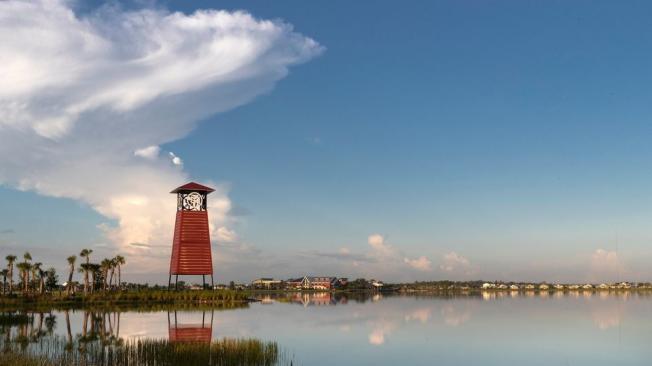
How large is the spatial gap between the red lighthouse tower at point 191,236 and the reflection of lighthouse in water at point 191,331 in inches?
1222

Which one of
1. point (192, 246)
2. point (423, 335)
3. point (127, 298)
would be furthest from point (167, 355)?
point (127, 298)

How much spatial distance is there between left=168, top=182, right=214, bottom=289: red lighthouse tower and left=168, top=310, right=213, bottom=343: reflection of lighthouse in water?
31.0 metres

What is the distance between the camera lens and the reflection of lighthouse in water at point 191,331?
1432 inches

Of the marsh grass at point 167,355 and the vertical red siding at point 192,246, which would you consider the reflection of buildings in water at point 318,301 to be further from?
the marsh grass at point 167,355

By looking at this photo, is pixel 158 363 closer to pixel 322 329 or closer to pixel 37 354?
pixel 37 354

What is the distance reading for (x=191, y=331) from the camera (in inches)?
1652

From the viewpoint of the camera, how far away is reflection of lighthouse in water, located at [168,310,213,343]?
119 feet

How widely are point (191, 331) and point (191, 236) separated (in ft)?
142

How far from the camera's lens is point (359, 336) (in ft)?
140

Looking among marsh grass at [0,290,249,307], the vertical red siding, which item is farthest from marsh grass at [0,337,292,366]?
the vertical red siding

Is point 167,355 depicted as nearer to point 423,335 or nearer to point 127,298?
point 423,335

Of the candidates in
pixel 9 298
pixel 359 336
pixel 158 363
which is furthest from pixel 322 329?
pixel 9 298

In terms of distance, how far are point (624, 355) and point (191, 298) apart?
6271cm

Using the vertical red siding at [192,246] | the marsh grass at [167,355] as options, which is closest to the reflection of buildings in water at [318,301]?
the vertical red siding at [192,246]
